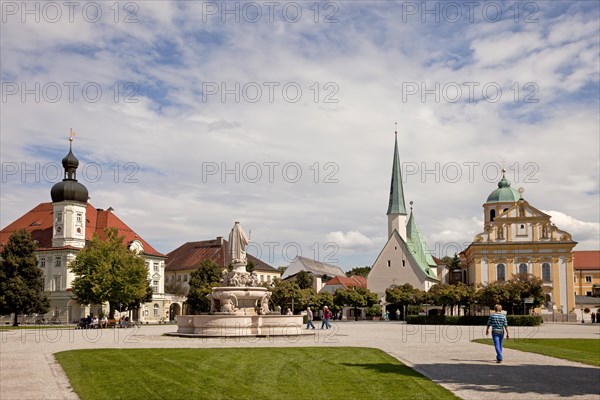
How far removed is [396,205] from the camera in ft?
341

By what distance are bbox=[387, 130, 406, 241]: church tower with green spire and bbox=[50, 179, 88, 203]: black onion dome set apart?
45180 mm

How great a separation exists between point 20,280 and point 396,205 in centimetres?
5830

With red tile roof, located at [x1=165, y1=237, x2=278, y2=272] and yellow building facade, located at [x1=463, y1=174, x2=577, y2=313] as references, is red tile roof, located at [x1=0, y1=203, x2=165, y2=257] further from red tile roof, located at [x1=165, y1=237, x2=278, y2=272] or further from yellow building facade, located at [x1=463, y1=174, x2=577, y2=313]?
yellow building facade, located at [x1=463, y1=174, x2=577, y2=313]

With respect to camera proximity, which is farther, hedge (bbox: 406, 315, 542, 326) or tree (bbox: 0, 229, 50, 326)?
tree (bbox: 0, 229, 50, 326)

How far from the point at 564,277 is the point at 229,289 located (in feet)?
206

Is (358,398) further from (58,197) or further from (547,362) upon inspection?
(58,197)

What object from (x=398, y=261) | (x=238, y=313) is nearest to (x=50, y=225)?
(x=398, y=261)

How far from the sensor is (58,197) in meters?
81.4

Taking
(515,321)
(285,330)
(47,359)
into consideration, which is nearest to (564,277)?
(515,321)

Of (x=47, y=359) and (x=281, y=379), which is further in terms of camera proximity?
(x=47, y=359)

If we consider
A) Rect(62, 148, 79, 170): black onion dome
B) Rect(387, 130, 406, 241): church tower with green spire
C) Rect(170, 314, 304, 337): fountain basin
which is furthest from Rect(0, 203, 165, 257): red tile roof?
Rect(170, 314, 304, 337): fountain basin

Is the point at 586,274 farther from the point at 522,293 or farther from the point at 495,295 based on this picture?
the point at 495,295

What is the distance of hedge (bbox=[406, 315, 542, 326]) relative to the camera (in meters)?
51.0

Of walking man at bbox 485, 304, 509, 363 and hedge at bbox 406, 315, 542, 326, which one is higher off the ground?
walking man at bbox 485, 304, 509, 363
